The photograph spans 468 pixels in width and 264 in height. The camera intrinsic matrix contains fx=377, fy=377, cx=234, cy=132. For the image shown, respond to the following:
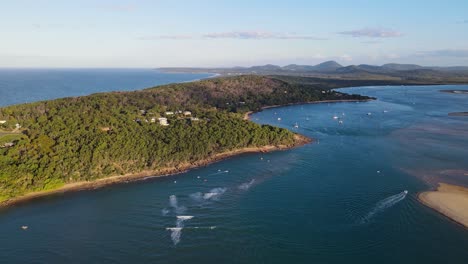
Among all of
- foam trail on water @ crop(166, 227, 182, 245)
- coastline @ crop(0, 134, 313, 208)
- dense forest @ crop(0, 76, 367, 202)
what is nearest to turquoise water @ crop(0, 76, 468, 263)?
foam trail on water @ crop(166, 227, 182, 245)

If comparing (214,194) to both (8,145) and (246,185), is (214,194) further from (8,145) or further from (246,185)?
(8,145)

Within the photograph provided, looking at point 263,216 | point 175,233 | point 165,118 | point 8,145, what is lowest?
point 175,233

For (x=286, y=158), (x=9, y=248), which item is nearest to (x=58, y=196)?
(x=9, y=248)

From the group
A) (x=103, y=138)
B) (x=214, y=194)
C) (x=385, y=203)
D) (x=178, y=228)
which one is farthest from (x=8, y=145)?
(x=385, y=203)

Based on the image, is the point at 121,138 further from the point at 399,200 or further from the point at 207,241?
the point at 399,200

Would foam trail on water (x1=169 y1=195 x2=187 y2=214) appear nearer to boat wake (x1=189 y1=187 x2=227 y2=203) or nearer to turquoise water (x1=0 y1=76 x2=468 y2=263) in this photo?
turquoise water (x1=0 y1=76 x2=468 y2=263)

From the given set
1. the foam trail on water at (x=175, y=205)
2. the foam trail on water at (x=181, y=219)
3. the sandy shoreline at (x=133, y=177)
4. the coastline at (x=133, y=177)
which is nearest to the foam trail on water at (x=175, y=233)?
the foam trail on water at (x=181, y=219)
